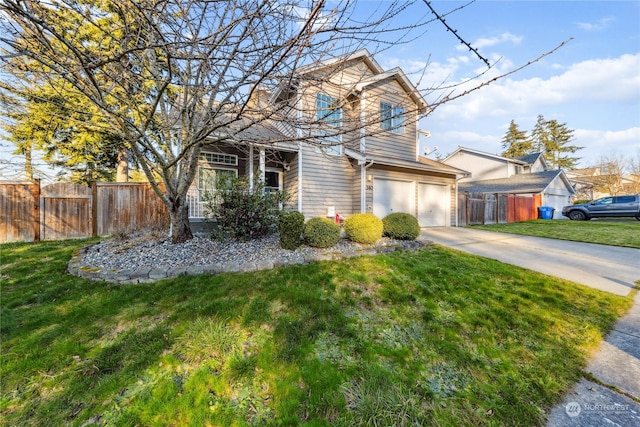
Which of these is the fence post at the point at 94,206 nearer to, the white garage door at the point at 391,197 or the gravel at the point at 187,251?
the gravel at the point at 187,251

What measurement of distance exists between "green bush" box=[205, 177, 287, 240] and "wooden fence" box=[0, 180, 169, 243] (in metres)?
3.64

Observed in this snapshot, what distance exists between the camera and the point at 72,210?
24.9 ft

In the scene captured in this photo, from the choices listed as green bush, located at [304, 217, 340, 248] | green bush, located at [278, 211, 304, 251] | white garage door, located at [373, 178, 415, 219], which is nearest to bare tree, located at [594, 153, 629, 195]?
white garage door, located at [373, 178, 415, 219]

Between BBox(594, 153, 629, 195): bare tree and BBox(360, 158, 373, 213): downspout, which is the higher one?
BBox(594, 153, 629, 195): bare tree

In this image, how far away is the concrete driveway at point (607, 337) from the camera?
6.52ft

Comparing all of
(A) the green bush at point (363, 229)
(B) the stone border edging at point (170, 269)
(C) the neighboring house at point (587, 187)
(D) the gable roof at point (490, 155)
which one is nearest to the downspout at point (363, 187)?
(A) the green bush at point (363, 229)

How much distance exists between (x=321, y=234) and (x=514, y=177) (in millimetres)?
23281

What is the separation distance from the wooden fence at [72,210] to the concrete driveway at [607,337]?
9.75 m

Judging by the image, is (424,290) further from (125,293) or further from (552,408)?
(125,293)

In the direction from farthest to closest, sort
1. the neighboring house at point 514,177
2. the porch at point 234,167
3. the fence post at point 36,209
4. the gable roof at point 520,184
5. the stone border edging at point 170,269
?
the neighboring house at point 514,177 → the gable roof at point 520,184 → the porch at point 234,167 → the fence post at point 36,209 → the stone border edging at point 170,269

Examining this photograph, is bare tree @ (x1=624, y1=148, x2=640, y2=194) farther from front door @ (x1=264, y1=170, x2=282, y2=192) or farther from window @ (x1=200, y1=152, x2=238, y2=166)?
window @ (x1=200, y1=152, x2=238, y2=166)

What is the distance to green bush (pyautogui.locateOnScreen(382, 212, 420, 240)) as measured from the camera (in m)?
6.57

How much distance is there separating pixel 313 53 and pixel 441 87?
4.24 ft

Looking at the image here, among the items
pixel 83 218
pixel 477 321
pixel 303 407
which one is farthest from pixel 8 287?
pixel 477 321
